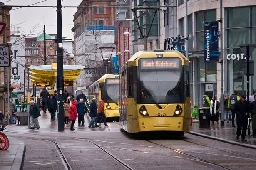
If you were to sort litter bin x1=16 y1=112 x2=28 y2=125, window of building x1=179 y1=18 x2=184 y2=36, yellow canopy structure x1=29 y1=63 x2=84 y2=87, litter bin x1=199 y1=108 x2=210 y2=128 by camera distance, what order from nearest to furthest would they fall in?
litter bin x1=199 y1=108 x2=210 y2=128 < litter bin x1=16 y1=112 x2=28 y2=125 < yellow canopy structure x1=29 y1=63 x2=84 y2=87 < window of building x1=179 y1=18 x2=184 y2=36

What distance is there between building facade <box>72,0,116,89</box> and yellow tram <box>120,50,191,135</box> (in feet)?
318

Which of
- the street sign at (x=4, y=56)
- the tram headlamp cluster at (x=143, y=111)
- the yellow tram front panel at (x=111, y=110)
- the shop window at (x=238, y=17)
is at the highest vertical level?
the shop window at (x=238, y=17)

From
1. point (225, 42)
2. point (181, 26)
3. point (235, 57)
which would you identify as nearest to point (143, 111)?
point (235, 57)

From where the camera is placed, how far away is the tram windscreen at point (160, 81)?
33.6 meters

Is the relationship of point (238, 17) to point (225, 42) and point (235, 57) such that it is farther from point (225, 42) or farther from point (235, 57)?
point (235, 57)

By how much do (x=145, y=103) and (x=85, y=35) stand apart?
12678 cm

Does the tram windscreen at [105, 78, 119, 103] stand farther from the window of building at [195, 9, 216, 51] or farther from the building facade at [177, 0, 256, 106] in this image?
the window of building at [195, 9, 216, 51]

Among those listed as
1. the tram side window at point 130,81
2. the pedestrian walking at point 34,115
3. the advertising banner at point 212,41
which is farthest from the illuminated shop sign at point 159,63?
the advertising banner at point 212,41

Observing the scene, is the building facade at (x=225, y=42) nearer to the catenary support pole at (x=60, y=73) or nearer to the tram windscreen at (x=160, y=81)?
the catenary support pole at (x=60, y=73)

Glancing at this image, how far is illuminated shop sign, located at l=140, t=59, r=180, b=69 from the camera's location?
33.9m

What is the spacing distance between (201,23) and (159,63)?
27.9 m

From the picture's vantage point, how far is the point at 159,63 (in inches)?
1337

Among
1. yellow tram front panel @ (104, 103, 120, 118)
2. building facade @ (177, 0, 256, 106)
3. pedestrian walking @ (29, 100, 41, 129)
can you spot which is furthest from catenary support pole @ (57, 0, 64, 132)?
yellow tram front panel @ (104, 103, 120, 118)

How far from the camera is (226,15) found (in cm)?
5806
